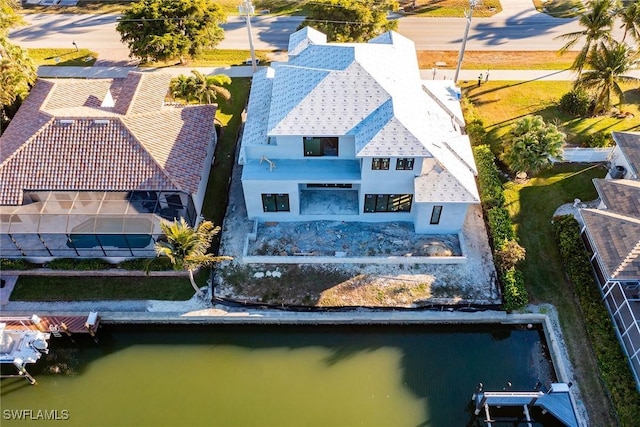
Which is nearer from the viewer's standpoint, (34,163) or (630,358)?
(630,358)

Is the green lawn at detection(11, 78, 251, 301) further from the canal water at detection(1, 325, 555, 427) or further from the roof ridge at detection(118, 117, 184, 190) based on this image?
the roof ridge at detection(118, 117, 184, 190)

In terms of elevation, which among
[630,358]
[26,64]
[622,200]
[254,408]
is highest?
[26,64]

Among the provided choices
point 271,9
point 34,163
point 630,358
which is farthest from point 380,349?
Result: point 271,9

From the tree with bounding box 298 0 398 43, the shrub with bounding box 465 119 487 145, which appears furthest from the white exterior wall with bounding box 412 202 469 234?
the tree with bounding box 298 0 398 43

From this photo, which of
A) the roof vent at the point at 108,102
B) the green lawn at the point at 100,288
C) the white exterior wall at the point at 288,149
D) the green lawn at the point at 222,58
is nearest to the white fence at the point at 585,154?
the white exterior wall at the point at 288,149

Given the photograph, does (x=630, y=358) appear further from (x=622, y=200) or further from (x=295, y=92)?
(x=295, y=92)

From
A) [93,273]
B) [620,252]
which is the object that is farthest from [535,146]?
[93,273]

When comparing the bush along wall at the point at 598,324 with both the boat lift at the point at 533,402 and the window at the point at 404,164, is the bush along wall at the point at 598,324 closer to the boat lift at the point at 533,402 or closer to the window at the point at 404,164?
the boat lift at the point at 533,402
